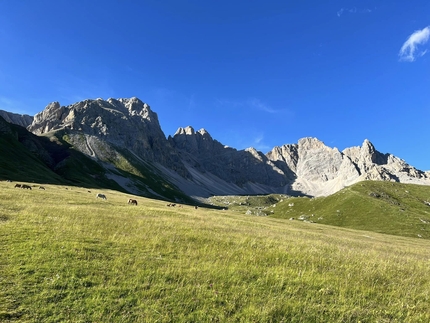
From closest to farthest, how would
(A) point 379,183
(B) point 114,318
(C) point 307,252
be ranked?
(B) point 114,318
(C) point 307,252
(A) point 379,183

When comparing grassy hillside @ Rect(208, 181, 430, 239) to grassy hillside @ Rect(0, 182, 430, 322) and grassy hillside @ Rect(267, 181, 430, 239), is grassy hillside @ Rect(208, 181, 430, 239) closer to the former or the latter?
grassy hillside @ Rect(267, 181, 430, 239)

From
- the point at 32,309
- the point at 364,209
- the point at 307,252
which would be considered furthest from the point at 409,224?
the point at 32,309

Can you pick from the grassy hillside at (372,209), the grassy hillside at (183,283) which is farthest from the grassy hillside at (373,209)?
the grassy hillside at (183,283)

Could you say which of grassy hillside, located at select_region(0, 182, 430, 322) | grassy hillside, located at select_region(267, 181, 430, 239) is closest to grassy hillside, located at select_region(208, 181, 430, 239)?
grassy hillside, located at select_region(267, 181, 430, 239)

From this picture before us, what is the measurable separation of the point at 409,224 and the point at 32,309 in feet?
372

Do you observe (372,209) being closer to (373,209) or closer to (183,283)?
(373,209)

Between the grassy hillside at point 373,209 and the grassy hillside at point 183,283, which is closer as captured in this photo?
the grassy hillside at point 183,283

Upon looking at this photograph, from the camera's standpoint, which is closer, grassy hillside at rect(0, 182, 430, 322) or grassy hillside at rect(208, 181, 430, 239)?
grassy hillside at rect(0, 182, 430, 322)

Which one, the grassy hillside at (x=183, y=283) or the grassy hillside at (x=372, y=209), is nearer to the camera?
the grassy hillside at (x=183, y=283)

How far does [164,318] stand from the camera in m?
8.27

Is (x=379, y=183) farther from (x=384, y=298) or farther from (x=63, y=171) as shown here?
(x=63, y=171)

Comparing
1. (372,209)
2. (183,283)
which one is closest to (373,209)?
(372,209)

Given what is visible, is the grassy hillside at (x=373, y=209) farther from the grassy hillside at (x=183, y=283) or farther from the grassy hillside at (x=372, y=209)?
the grassy hillside at (x=183, y=283)

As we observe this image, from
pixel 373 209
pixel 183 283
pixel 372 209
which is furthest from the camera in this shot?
pixel 372 209
